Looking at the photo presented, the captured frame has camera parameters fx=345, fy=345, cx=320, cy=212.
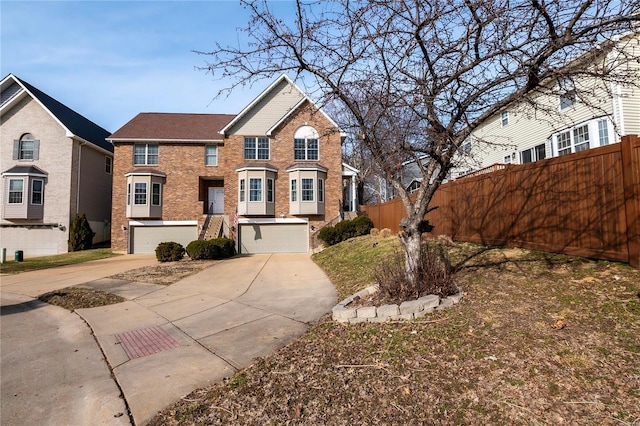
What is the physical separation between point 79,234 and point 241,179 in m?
11.4

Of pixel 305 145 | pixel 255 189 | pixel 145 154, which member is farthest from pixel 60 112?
pixel 305 145

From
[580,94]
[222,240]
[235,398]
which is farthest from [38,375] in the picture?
[222,240]

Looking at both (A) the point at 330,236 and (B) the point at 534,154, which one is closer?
(B) the point at 534,154

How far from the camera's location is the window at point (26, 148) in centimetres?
2314

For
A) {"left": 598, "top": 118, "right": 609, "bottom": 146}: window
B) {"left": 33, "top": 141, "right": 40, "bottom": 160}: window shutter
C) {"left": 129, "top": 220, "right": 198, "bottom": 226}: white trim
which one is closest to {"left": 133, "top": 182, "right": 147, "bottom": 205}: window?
{"left": 129, "top": 220, "right": 198, "bottom": 226}: white trim

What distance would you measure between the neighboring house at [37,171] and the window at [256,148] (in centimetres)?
1179

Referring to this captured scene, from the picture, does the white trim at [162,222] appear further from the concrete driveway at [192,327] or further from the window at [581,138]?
the window at [581,138]

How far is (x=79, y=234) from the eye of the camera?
2239 centimetres

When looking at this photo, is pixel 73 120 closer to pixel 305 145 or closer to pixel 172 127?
pixel 172 127

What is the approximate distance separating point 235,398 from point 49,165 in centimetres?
2657

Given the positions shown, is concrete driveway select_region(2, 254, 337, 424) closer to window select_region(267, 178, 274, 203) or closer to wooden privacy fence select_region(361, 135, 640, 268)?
wooden privacy fence select_region(361, 135, 640, 268)

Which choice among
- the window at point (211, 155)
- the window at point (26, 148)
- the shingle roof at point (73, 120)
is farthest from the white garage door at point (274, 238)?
the window at point (26, 148)

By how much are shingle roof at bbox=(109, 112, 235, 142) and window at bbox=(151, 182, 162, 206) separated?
3.19 meters

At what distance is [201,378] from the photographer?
3848mm
